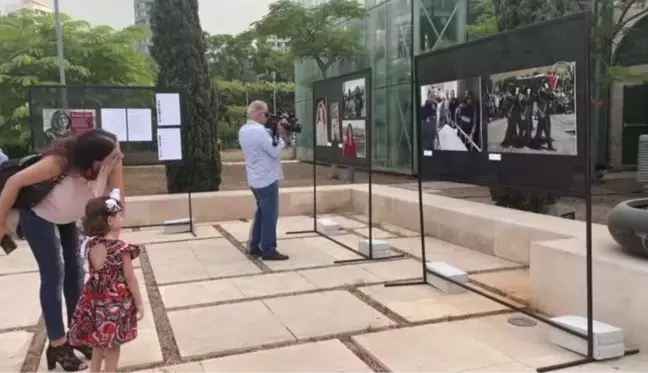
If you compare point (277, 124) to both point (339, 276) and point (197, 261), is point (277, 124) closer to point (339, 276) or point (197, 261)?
point (197, 261)

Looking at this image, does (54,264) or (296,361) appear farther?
(296,361)

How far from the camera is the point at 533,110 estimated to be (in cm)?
405

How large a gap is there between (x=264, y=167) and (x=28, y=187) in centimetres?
325

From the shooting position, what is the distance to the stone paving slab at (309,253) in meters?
6.28

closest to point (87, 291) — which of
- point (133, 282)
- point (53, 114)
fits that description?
point (133, 282)

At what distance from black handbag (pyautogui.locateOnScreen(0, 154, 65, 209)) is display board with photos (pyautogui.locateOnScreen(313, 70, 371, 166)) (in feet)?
11.8

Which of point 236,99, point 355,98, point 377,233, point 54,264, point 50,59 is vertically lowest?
point 377,233

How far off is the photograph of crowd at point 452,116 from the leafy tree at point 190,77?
6369mm

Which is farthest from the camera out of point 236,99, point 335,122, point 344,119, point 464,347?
point 236,99

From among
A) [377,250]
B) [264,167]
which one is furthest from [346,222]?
[264,167]

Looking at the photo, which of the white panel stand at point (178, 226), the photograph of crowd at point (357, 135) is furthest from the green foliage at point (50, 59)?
the photograph of crowd at point (357, 135)

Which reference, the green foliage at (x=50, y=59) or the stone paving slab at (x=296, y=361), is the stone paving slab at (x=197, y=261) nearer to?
the stone paving slab at (x=296, y=361)

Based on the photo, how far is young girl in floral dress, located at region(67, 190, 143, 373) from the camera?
3.04m

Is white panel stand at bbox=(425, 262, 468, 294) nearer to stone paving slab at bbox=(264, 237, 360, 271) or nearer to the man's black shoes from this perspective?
stone paving slab at bbox=(264, 237, 360, 271)
